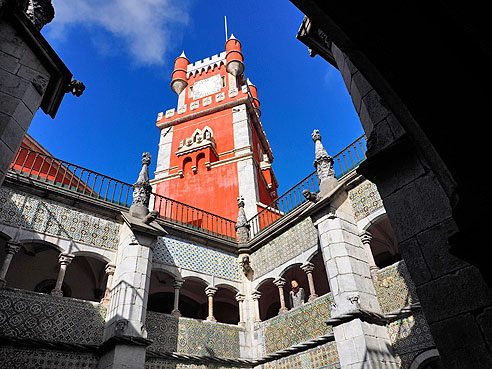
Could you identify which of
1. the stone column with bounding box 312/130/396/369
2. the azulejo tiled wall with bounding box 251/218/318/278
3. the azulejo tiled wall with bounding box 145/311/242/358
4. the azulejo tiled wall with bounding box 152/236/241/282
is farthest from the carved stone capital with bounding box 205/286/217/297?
the stone column with bounding box 312/130/396/369

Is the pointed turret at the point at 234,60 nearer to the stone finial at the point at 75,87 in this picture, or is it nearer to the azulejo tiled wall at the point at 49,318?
the azulejo tiled wall at the point at 49,318

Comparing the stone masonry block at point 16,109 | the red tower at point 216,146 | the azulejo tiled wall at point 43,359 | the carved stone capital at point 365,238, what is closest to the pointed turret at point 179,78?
the red tower at point 216,146

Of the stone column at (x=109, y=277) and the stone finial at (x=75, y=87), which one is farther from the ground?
the stone finial at (x=75, y=87)

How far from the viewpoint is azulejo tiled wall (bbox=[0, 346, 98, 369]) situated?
6.29 metres

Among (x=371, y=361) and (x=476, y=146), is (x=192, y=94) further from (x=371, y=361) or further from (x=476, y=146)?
(x=476, y=146)

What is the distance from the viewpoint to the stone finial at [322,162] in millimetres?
8953

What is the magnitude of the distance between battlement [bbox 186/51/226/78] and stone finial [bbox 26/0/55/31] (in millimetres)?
19472

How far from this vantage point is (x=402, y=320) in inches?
266

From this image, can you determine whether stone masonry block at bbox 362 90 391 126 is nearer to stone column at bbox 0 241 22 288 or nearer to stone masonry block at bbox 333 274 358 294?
stone masonry block at bbox 333 274 358 294

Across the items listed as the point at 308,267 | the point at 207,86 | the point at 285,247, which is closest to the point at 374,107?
the point at 308,267

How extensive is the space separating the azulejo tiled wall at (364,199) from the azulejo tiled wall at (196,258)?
4467 millimetres

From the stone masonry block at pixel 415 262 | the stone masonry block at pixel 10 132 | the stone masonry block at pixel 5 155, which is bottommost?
the stone masonry block at pixel 415 262

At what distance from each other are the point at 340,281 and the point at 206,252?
15.3ft

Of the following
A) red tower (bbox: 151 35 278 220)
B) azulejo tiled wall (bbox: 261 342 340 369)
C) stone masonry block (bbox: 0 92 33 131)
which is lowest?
azulejo tiled wall (bbox: 261 342 340 369)
